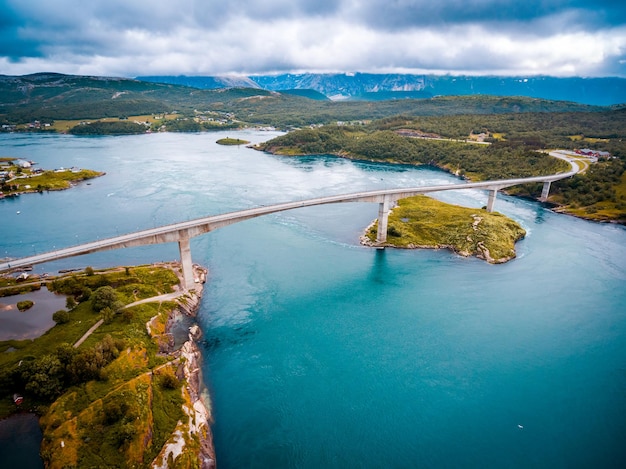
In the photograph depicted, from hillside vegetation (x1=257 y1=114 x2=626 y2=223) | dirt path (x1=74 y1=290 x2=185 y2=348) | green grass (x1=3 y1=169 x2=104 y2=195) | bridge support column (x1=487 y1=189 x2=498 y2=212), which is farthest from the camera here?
green grass (x1=3 y1=169 x2=104 y2=195)

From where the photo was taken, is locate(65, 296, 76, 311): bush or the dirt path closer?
the dirt path

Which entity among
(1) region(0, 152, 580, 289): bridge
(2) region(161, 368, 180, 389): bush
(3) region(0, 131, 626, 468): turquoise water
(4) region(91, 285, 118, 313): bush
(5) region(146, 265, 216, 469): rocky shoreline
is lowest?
(3) region(0, 131, 626, 468): turquoise water

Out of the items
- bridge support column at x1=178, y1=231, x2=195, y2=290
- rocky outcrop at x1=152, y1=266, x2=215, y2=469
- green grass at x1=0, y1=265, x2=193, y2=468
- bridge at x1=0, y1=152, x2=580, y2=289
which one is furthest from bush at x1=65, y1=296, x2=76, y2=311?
bridge support column at x1=178, y1=231, x2=195, y2=290

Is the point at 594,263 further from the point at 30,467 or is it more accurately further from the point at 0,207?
the point at 0,207

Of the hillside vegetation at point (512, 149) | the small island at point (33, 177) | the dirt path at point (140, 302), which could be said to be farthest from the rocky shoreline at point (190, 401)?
the hillside vegetation at point (512, 149)

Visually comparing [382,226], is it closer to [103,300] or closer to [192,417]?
[103,300]

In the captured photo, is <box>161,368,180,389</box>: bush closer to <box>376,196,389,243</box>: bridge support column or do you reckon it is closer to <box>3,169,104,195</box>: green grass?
<box>376,196,389,243</box>: bridge support column
